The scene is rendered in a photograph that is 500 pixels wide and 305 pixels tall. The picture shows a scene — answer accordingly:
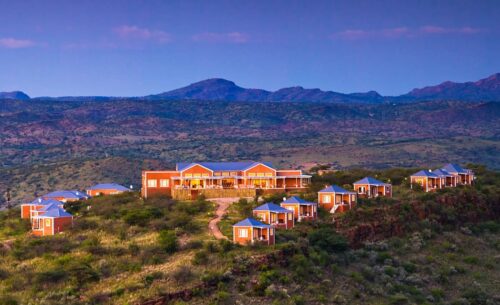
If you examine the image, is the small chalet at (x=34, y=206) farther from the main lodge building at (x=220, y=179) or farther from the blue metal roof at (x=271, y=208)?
the blue metal roof at (x=271, y=208)

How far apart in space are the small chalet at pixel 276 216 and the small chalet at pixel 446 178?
2154cm

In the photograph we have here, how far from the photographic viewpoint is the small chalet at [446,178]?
8007 centimetres

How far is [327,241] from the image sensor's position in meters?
58.2

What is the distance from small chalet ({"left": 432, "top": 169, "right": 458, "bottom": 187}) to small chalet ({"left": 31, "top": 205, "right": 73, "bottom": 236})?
101ft

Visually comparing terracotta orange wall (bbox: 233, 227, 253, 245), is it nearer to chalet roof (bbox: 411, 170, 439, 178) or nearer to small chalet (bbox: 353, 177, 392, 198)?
small chalet (bbox: 353, 177, 392, 198)

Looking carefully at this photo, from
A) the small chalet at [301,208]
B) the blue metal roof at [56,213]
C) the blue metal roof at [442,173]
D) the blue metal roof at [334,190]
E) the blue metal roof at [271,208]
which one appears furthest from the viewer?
the blue metal roof at [442,173]

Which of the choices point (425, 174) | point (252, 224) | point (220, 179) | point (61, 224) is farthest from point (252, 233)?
point (425, 174)

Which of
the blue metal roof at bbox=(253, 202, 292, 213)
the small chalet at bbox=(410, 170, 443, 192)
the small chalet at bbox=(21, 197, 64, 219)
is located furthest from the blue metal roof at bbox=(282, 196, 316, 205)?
the small chalet at bbox=(21, 197, 64, 219)

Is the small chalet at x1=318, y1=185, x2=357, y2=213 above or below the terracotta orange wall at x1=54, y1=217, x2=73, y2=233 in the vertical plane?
above

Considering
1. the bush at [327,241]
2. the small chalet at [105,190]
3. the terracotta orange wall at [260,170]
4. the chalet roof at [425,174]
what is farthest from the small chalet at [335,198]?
the small chalet at [105,190]

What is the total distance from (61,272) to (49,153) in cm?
13247

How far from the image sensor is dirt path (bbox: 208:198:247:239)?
198ft

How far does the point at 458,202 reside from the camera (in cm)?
7362

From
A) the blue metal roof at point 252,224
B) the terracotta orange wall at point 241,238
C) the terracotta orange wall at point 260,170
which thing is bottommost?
the terracotta orange wall at point 241,238
